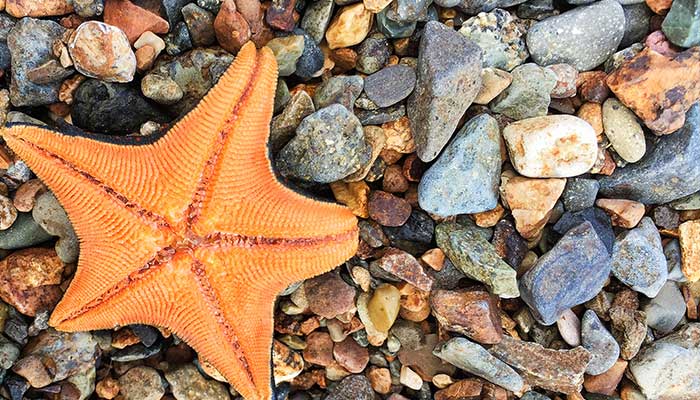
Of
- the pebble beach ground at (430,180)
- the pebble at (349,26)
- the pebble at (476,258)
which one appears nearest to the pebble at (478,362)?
the pebble beach ground at (430,180)

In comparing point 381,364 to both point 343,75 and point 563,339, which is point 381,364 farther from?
point 343,75

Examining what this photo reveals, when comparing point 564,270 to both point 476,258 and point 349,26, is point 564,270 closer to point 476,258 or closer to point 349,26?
point 476,258

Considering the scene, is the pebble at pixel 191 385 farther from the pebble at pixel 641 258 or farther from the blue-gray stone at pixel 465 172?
the pebble at pixel 641 258

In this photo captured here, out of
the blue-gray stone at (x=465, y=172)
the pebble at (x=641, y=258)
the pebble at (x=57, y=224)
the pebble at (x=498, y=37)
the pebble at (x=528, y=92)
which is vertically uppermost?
the pebble at (x=498, y=37)

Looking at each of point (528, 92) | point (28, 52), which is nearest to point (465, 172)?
point (528, 92)

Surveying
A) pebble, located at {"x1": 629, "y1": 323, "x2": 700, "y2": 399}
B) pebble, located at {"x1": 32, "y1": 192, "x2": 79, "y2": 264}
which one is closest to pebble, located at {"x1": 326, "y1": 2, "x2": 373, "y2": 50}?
pebble, located at {"x1": 32, "y1": 192, "x2": 79, "y2": 264}
